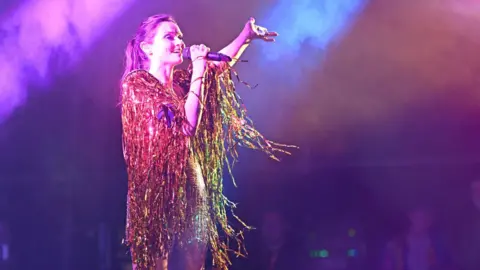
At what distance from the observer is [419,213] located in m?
2.70

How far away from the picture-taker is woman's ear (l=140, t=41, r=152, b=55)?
1.95m

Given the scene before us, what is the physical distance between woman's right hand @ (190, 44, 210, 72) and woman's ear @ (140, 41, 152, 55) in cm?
19

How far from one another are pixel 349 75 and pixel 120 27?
111cm

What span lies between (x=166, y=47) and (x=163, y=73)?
9 centimetres

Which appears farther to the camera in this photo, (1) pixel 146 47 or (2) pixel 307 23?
(2) pixel 307 23

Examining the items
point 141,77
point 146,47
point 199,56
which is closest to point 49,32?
point 146,47

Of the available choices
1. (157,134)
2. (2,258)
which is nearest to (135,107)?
(157,134)

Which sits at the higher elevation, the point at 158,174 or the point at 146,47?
the point at 146,47

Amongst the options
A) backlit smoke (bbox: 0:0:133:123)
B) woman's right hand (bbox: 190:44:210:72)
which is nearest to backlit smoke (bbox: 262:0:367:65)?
backlit smoke (bbox: 0:0:133:123)

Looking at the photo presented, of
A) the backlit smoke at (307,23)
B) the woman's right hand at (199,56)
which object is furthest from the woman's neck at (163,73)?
the backlit smoke at (307,23)

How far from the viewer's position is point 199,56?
5.98 ft

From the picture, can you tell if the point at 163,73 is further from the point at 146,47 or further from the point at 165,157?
the point at 165,157

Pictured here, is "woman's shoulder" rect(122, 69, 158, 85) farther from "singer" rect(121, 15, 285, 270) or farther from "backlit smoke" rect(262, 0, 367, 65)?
"backlit smoke" rect(262, 0, 367, 65)

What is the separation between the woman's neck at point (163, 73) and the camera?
1921mm
